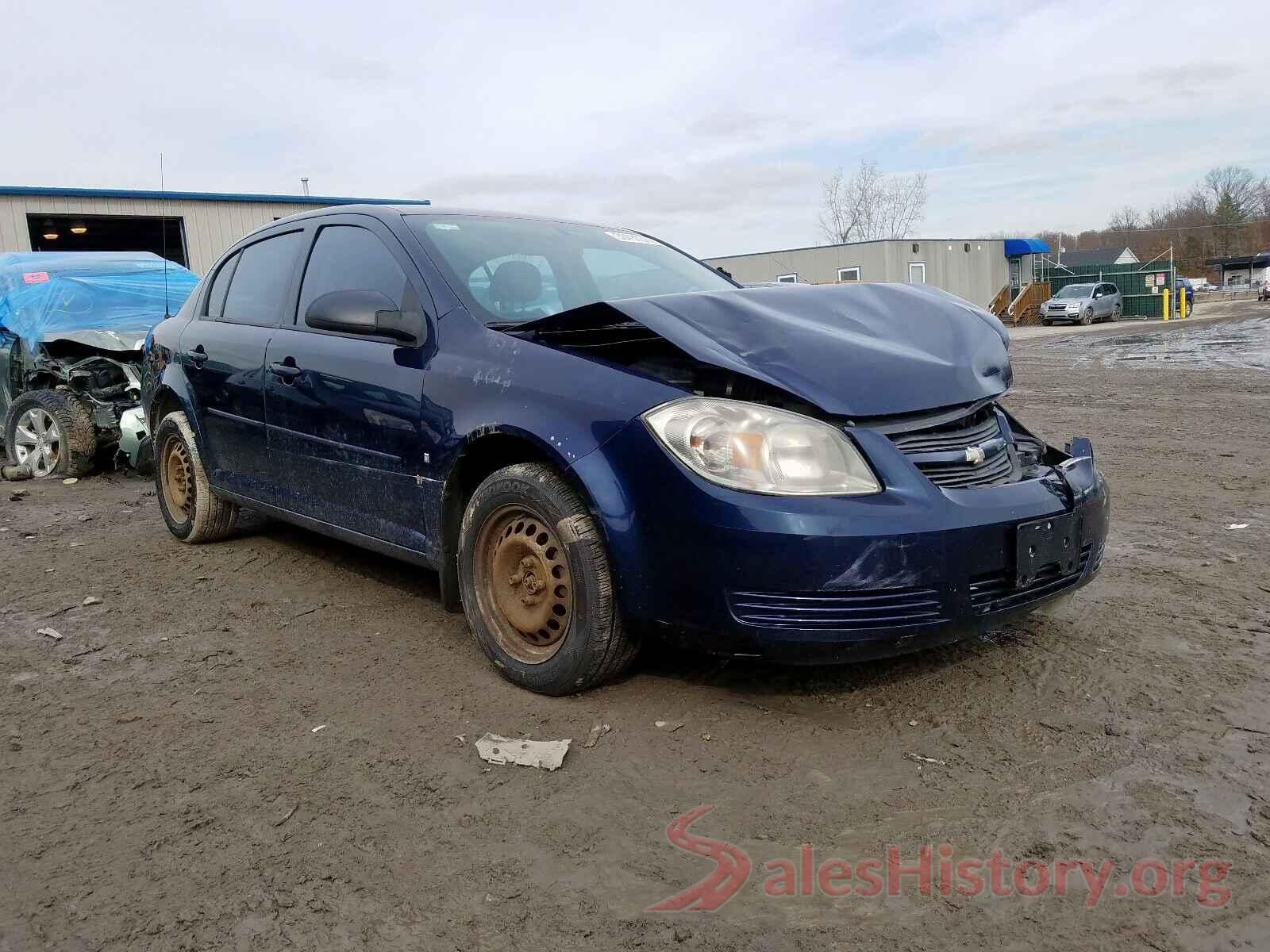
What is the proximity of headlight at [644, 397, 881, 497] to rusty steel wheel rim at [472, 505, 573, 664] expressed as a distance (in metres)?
0.55

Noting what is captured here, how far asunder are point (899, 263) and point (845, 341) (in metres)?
38.5

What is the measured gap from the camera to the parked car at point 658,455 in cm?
262

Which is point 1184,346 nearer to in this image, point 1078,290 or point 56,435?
point 56,435

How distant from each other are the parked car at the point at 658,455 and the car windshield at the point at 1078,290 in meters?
39.7

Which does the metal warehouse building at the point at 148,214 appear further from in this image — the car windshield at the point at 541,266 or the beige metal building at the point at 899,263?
the beige metal building at the point at 899,263

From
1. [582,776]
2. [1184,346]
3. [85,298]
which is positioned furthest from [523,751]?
[1184,346]

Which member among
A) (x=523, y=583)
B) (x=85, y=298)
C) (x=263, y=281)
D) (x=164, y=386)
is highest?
(x=85, y=298)

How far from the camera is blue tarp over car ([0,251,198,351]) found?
7.85 m

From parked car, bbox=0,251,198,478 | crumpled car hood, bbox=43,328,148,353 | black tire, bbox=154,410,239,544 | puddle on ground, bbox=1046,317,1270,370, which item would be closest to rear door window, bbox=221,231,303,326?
black tire, bbox=154,410,239,544

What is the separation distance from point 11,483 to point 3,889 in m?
6.60

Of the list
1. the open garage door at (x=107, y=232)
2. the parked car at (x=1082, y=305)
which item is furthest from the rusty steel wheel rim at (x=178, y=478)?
the parked car at (x=1082, y=305)

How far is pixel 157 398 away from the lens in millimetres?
5312

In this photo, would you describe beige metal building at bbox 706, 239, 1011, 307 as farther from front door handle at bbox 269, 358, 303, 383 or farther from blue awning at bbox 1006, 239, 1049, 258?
front door handle at bbox 269, 358, 303, 383

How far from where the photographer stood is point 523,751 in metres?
2.73
